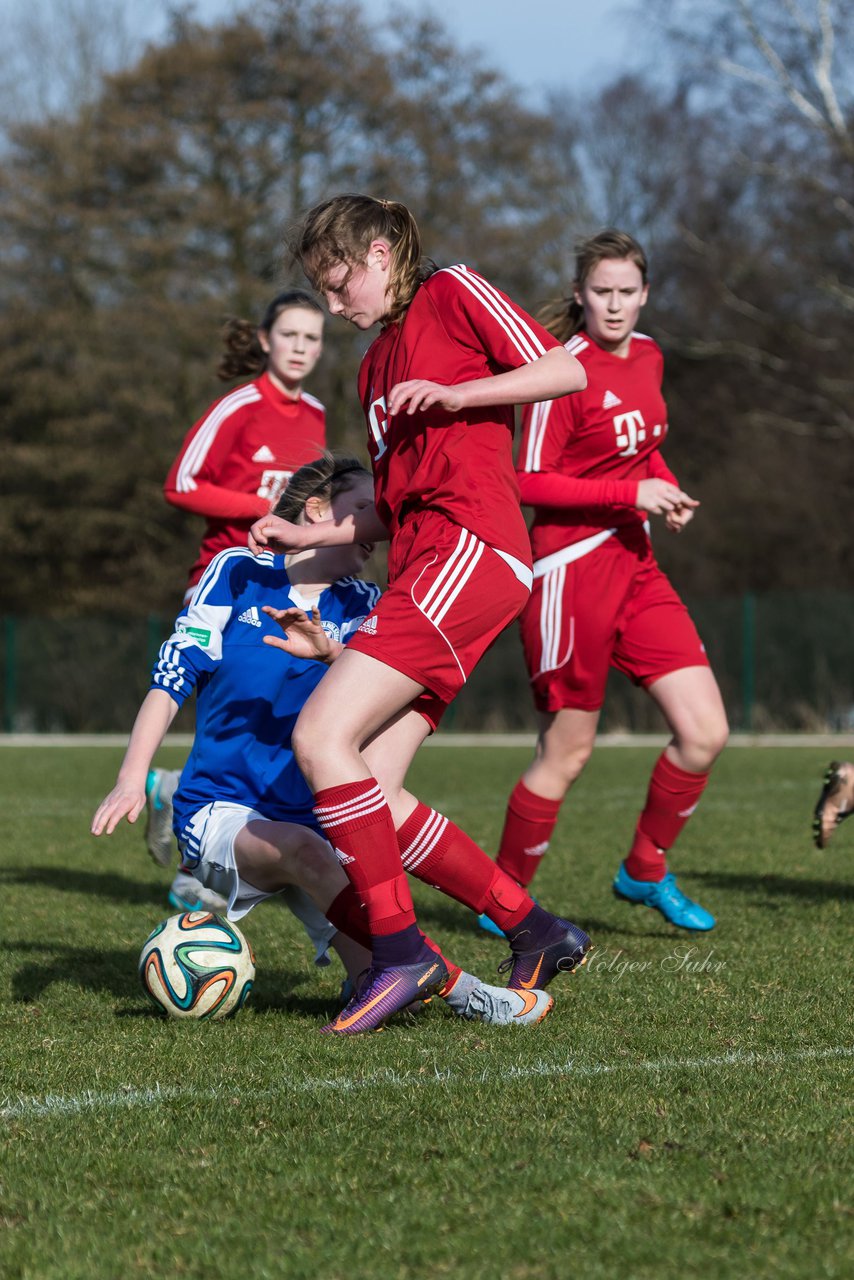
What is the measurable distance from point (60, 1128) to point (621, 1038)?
1.39 metres

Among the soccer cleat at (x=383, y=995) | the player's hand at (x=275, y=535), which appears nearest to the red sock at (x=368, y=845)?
the soccer cleat at (x=383, y=995)

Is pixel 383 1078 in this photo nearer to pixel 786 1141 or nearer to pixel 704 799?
pixel 786 1141

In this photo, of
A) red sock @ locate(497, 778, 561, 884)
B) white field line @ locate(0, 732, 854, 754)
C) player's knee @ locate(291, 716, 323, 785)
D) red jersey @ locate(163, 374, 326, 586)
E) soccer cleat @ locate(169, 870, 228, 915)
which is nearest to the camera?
player's knee @ locate(291, 716, 323, 785)

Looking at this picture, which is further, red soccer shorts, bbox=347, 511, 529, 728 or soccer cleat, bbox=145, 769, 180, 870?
soccer cleat, bbox=145, 769, 180, 870

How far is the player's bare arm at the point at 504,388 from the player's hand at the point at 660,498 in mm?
1311

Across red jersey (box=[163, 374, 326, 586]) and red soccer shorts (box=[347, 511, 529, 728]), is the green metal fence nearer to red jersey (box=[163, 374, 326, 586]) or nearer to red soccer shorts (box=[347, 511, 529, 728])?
red jersey (box=[163, 374, 326, 586])

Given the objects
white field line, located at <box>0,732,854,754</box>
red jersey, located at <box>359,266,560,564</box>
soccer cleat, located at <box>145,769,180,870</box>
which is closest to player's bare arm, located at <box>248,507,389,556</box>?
red jersey, located at <box>359,266,560,564</box>

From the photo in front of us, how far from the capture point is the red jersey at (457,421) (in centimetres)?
391

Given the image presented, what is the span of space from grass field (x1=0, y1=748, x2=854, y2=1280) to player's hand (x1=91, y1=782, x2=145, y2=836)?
20.7 inches

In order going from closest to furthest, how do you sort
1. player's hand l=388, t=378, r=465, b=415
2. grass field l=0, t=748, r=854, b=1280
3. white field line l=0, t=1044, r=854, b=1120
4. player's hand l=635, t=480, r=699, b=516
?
1. grass field l=0, t=748, r=854, b=1280
2. white field line l=0, t=1044, r=854, b=1120
3. player's hand l=388, t=378, r=465, b=415
4. player's hand l=635, t=480, r=699, b=516

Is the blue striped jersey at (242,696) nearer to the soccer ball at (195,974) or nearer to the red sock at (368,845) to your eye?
the soccer ball at (195,974)

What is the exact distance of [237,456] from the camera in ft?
21.9

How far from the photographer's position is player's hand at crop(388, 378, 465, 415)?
359 cm

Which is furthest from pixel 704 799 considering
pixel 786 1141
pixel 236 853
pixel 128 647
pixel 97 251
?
pixel 97 251
